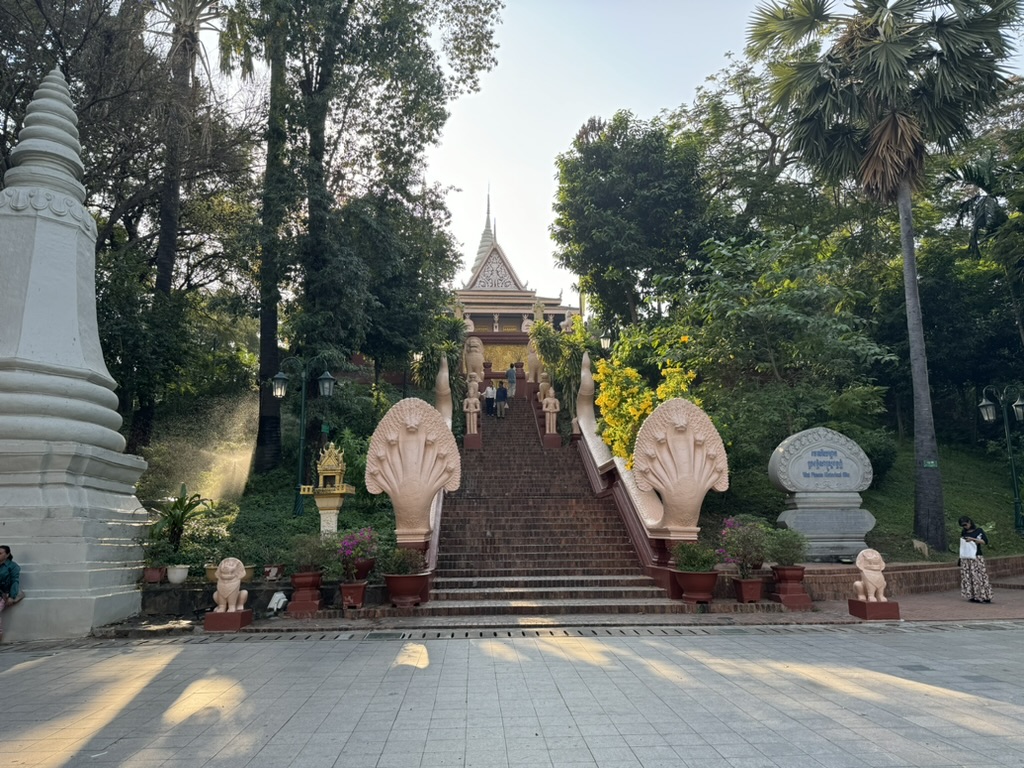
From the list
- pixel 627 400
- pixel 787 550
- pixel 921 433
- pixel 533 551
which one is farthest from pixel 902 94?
pixel 533 551

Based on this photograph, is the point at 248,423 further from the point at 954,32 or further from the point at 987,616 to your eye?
the point at 954,32

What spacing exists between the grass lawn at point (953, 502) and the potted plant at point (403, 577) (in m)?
7.62

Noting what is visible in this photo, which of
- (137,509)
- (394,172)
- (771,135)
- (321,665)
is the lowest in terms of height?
(321,665)

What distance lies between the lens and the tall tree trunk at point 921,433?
37.5ft

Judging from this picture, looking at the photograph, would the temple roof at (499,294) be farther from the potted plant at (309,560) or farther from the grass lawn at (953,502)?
the potted plant at (309,560)

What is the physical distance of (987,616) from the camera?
770 cm

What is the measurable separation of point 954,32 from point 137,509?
14675mm

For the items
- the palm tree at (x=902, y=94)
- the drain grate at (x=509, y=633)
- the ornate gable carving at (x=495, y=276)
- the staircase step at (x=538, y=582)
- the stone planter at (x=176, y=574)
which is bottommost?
the drain grate at (x=509, y=633)

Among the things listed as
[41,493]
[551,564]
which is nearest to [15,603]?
[41,493]

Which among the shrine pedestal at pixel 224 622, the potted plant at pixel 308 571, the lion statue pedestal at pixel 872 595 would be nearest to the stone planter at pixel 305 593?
the potted plant at pixel 308 571

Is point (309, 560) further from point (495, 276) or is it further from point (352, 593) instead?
point (495, 276)

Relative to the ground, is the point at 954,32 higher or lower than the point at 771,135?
lower

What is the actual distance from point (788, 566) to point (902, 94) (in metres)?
8.93

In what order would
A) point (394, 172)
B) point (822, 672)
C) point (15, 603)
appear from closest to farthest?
point (822, 672) → point (15, 603) → point (394, 172)
